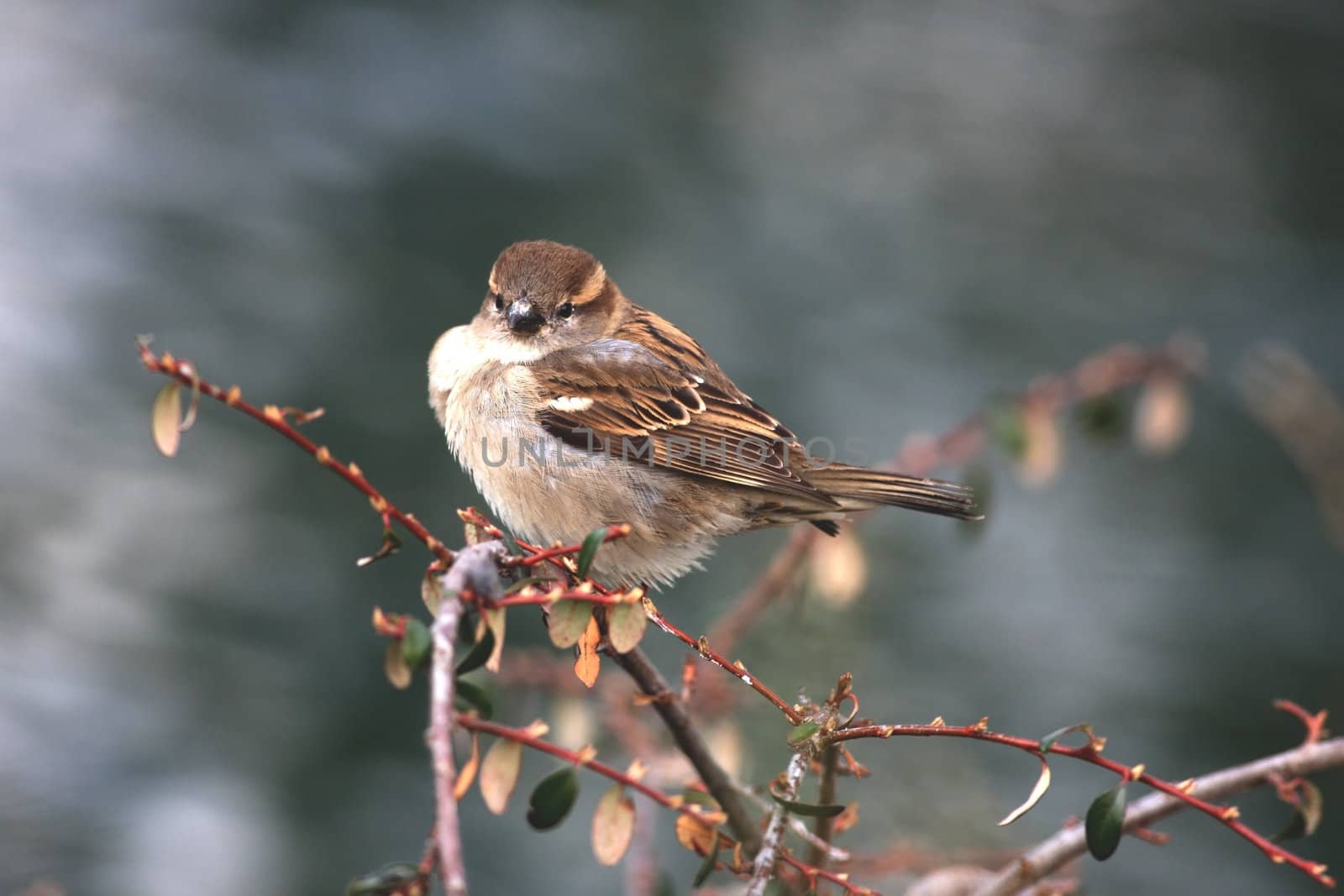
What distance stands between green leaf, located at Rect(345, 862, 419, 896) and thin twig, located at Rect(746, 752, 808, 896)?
375mm

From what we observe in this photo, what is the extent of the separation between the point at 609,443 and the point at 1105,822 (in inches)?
57.1

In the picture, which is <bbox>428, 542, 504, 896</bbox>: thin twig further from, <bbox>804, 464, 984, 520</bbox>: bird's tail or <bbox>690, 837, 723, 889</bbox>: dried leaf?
<bbox>804, 464, 984, 520</bbox>: bird's tail

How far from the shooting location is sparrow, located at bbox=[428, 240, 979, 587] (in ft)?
8.76

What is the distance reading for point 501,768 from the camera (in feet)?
4.34

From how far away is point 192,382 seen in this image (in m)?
1.37

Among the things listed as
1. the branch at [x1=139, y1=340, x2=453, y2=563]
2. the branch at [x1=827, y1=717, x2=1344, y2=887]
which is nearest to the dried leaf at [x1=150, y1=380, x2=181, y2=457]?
the branch at [x1=139, y1=340, x2=453, y2=563]

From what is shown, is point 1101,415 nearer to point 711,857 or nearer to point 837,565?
point 837,565

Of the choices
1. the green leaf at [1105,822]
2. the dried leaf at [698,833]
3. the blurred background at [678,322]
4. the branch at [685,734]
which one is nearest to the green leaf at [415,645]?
the dried leaf at [698,833]

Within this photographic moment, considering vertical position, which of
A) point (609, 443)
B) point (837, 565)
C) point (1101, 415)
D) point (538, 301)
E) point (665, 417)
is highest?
point (1101, 415)

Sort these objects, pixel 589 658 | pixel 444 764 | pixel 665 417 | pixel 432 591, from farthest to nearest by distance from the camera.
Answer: pixel 665 417
pixel 589 658
pixel 432 591
pixel 444 764

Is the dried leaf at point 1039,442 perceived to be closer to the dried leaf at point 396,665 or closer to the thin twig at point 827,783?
the thin twig at point 827,783

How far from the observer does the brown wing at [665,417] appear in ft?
8.98

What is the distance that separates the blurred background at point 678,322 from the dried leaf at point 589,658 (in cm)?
178

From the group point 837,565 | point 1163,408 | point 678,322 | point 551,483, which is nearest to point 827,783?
point 837,565
